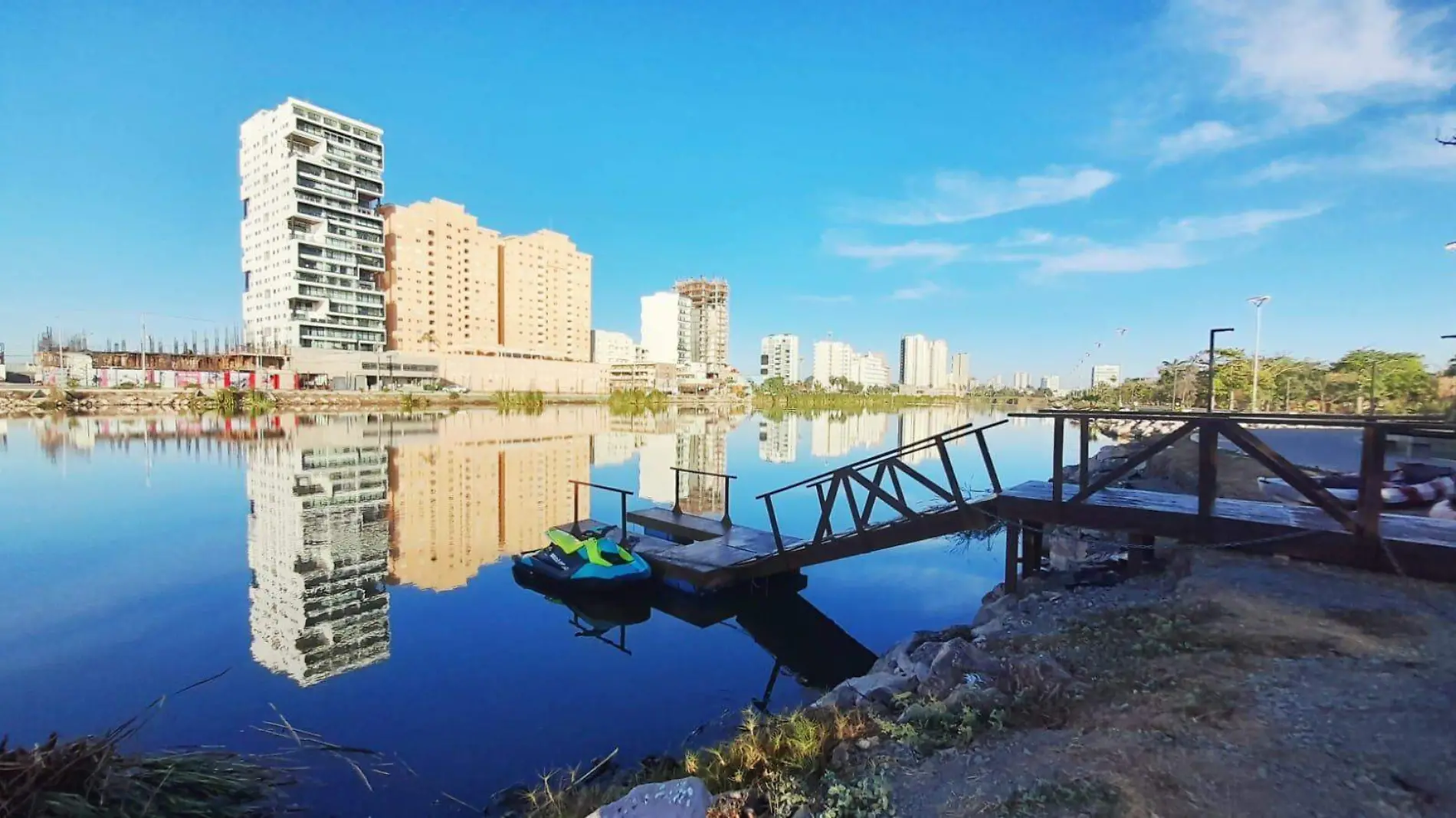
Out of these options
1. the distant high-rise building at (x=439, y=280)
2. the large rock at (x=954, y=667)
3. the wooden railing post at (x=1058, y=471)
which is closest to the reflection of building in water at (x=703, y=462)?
the wooden railing post at (x=1058, y=471)

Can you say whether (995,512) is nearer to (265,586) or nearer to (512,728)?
(512,728)

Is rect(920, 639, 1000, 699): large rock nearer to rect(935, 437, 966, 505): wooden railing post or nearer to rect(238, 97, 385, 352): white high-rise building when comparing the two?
rect(935, 437, 966, 505): wooden railing post

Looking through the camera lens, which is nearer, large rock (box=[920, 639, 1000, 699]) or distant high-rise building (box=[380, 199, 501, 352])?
large rock (box=[920, 639, 1000, 699])

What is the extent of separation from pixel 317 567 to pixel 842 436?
53740 mm

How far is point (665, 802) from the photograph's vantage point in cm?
436

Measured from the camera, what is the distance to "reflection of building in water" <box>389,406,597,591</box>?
16.7 meters

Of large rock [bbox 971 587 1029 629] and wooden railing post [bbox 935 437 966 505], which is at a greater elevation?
wooden railing post [bbox 935 437 966 505]

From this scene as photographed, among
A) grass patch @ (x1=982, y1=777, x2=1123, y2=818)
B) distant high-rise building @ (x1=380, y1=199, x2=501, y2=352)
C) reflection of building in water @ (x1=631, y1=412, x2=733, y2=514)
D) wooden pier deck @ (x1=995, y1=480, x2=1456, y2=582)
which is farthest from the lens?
distant high-rise building @ (x1=380, y1=199, x2=501, y2=352)

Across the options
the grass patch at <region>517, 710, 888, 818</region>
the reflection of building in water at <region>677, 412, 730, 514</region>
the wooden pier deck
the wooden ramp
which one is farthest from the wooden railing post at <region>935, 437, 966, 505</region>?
the reflection of building in water at <region>677, 412, 730, 514</region>

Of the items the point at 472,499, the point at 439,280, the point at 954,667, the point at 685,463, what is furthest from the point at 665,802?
the point at 439,280

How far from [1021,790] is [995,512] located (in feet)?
22.0

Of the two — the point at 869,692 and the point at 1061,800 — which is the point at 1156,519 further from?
the point at 1061,800

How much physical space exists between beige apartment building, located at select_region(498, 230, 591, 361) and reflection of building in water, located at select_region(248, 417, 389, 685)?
12279 cm

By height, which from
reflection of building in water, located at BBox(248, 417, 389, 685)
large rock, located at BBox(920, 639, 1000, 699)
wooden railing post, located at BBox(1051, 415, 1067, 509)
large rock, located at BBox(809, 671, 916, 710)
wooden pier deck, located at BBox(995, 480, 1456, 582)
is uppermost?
wooden railing post, located at BBox(1051, 415, 1067, 509)
